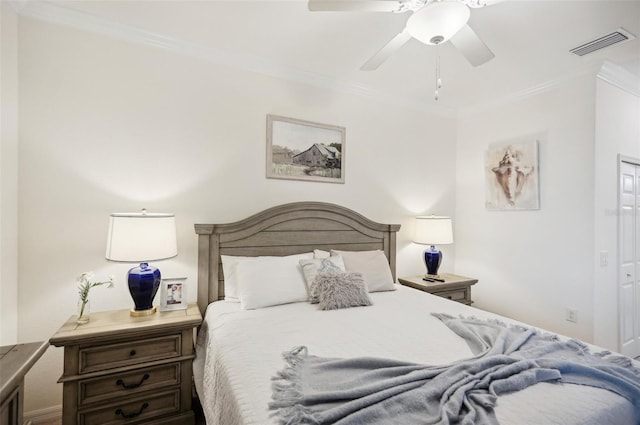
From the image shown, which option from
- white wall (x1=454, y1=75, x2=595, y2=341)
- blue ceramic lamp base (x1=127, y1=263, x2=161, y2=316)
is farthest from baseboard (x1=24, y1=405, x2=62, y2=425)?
white wall (x1=454, y1=75, x2=595, y2=341)

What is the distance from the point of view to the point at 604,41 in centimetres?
227

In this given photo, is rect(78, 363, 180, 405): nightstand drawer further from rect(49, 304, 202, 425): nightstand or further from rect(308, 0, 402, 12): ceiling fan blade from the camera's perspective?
rect(308, 0, 402, 12): ceiling fan blade

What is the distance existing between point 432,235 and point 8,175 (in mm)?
3336

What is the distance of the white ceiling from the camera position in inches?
76.8

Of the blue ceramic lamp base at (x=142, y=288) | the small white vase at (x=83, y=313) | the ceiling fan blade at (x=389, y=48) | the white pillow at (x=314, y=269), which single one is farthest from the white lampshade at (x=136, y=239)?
the ceiling fan blade at (x=389, y=48)

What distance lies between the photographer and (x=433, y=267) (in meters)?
3.19

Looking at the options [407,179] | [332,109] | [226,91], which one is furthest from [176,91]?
[407,179]

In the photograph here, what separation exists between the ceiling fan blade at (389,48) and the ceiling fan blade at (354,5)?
16 cm

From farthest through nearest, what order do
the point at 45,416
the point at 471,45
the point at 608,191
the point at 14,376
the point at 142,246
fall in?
1. the point at 608,191
2. the point at 45,416
3. the point at 142,246
4. the point at 471,45
5. the point at 14,376

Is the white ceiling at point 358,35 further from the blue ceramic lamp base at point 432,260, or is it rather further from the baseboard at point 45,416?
the baseboard at point 45,416

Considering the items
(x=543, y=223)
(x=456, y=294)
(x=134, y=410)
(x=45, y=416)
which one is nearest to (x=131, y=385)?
(x=134, y=410)

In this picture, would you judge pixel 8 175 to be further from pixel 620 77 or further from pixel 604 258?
pixel 620 77

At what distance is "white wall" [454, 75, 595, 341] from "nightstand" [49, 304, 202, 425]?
10.2 feet

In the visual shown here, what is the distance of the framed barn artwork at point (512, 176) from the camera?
302cm
